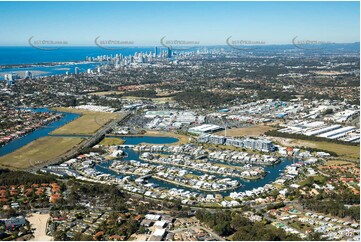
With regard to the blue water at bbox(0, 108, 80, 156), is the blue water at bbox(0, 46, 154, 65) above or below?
above

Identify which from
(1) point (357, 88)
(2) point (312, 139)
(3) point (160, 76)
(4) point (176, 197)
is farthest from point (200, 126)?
(3) point (160, 76)

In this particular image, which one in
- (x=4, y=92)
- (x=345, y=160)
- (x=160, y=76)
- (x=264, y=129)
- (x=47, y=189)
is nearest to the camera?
(x=47, y=189)

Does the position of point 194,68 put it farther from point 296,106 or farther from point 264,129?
point 264,129

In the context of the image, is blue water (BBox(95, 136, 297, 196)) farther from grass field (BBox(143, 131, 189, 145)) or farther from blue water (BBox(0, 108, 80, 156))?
blue water (BBox(0, 108, 80, 156))

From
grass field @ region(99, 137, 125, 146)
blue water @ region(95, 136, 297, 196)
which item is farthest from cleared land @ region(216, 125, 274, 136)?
grass field @ region(99, 137, 125, 146)

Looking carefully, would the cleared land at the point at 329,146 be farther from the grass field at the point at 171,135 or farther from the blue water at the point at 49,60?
the blue water at the point at 49,60

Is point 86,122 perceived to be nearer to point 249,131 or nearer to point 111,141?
point 111,141
